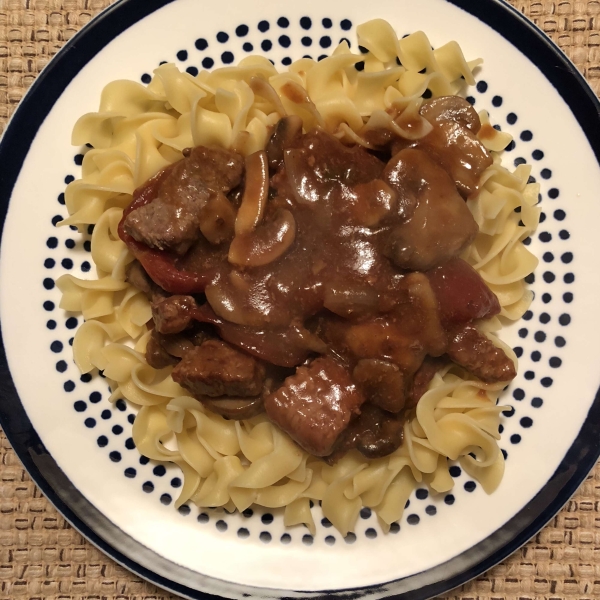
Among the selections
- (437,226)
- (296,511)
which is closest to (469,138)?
(437,226)

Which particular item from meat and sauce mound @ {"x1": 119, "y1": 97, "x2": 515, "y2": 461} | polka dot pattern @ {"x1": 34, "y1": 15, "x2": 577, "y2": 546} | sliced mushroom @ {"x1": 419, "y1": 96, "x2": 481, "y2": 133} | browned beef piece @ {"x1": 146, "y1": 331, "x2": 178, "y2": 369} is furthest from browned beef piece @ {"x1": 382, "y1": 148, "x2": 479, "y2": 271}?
browned beef piece @ {"x1": 146, "y1": 331, "x2": 178, "y2": 369}

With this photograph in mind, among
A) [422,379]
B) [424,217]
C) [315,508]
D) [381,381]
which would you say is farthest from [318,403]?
[424,217]

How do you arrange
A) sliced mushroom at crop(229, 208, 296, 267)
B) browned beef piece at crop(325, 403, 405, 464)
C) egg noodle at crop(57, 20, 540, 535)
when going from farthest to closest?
egg noodle at crop(57, 20, 540, 535) < browned beef piece at crop(325, 403, 405, 464) < sliced mushroom at crop(229, 208, 296, 267)

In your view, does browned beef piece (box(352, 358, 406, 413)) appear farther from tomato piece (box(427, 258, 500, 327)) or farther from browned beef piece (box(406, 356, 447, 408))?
tomato piece (box(427, 258, 500, 327))

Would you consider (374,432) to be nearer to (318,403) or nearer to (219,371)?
(318,403)

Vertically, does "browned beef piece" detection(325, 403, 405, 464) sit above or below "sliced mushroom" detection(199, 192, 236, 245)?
below

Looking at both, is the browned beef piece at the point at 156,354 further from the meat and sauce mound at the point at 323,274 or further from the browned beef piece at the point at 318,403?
the browned beef piece at the point at 318,403

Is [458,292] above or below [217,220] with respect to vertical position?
below

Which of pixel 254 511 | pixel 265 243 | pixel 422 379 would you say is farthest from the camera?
pixel 254 511

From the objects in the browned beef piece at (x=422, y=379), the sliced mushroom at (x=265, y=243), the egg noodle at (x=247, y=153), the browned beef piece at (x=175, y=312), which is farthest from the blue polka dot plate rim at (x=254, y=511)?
the sliced mushroom at (x=265, y=243)
